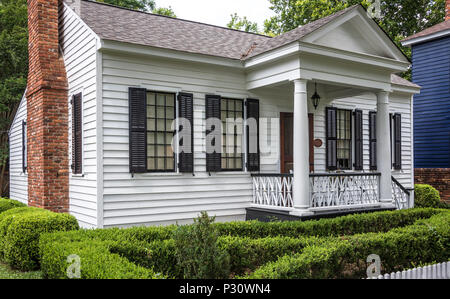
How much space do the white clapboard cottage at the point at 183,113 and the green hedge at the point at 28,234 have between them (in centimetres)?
101

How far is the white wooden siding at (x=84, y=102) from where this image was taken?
Result: 8242mm

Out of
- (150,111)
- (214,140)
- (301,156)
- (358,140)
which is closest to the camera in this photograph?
(301,156)

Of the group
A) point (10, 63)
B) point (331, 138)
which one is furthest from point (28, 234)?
point (10, 63)

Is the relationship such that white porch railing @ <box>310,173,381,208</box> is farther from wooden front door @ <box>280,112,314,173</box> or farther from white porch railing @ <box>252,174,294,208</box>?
wooden front door @ <box>280,112,314,173</box>

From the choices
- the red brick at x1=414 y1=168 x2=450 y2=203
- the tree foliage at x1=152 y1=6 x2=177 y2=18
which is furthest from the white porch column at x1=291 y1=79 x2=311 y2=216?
the tree foliage at x1=152 y1=6 x2=177 y2=18

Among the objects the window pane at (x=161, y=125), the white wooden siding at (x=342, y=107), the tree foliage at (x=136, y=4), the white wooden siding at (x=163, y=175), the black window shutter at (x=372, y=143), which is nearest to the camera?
the white wooden siding at (x=163, y=175)

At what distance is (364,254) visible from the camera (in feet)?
20.4

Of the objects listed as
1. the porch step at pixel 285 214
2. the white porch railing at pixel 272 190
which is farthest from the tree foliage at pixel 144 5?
the porch step at pixel 285 214

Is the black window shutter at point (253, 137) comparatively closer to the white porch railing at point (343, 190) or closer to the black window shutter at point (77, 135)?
the white porch railing at point (343, 190)

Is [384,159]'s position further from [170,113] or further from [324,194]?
[170,113]

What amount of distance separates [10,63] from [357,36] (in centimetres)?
1517
